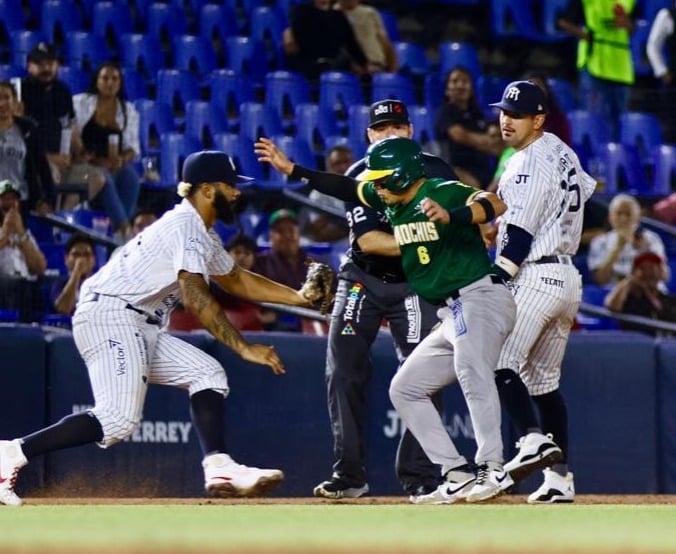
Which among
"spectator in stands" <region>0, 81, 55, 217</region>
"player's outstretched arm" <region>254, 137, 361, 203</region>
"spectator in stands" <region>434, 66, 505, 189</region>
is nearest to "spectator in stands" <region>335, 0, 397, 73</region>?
"spectator in stands" <region>434, 66, 505, 189</region>

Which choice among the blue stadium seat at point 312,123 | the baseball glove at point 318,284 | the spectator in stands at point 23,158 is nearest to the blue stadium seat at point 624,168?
the blue stadium seat at point 312,123

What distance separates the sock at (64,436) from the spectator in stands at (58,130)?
2.99 metres

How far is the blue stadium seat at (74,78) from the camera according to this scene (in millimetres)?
10273

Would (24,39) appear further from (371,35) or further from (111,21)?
(371,35)

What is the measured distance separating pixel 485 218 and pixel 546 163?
68 cm

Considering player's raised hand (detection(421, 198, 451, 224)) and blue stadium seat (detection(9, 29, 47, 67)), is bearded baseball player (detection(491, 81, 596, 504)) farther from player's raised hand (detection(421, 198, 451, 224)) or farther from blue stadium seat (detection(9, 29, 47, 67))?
blue stadium seat (detection(9, 29, 47, 67))

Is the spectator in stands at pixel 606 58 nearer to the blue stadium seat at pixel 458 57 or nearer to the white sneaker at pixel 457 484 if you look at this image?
the blue stadium seat at pixel 458 57

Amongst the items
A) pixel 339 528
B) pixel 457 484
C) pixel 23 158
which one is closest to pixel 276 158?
pixel 457 484

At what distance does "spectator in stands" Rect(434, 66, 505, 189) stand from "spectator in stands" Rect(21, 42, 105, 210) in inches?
103

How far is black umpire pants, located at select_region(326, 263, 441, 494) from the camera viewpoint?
775cm

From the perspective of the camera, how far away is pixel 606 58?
13766 millimetres

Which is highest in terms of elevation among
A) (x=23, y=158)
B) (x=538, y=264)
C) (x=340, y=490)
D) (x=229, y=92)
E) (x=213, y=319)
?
(x=229, y=92)

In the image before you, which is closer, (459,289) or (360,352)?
(459,289)

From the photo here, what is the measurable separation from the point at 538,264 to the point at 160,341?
5.92 ft
